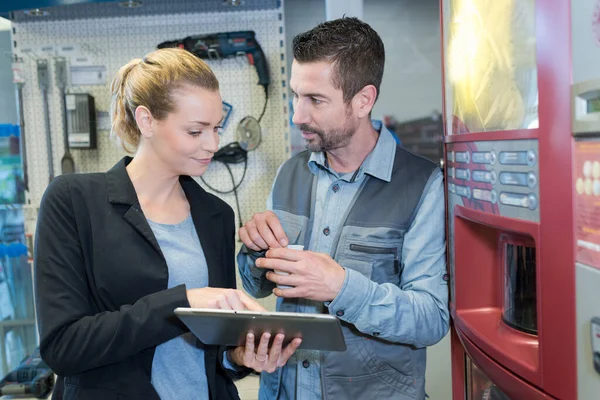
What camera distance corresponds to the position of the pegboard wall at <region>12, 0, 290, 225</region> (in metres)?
3.04

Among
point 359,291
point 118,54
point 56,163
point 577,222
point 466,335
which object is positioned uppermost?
point 118,54

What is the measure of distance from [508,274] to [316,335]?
503 mm

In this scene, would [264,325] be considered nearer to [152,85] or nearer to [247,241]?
[247,241]

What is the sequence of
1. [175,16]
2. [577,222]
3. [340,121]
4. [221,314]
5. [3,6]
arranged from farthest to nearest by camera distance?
[175,16] < [3,6] < [340,121] < [221,314] < [577,222]

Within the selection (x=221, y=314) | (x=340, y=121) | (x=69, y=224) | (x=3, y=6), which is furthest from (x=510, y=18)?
(x=3, y=6)

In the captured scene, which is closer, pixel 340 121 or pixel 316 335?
pixel 316 335

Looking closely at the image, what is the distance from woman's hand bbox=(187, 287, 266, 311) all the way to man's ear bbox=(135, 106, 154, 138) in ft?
1.42

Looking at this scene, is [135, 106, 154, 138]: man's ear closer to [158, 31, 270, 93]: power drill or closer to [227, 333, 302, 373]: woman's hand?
[227, 333, 302, 373]: woman's hand

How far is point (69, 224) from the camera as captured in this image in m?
1.26

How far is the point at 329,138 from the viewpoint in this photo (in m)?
1.50

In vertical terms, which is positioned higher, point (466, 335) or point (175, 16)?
point (175, 16)

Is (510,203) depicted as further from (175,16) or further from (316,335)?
(175,16)

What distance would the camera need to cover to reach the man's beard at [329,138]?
1.49 m

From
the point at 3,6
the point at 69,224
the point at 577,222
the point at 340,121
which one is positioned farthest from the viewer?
the point at 3,6
